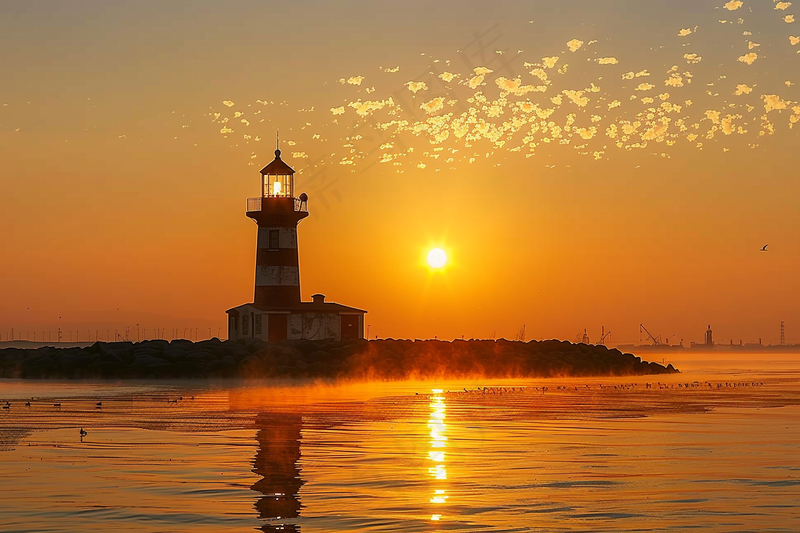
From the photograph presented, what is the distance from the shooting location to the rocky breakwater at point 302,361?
187ft

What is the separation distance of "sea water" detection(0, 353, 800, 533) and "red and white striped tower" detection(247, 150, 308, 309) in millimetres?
29173

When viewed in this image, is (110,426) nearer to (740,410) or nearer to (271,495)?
(271,495)

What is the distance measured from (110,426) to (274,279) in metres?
37.8

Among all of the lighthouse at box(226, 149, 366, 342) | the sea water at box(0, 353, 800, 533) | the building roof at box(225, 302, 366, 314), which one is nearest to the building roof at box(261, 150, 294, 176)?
the lighthouse at box(226, 149, 366, 342)

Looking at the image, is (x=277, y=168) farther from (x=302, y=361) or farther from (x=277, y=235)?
(x=302, y=361)

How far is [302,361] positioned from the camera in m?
57.8

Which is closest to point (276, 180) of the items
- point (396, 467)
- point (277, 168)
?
point (277, 168)

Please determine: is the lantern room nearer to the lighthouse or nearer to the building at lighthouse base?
the lighthouse

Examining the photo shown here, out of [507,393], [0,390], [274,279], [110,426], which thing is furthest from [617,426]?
[274,279]

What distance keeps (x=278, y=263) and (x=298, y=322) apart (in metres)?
4.49

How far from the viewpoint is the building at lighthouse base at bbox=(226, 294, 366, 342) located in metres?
64.8

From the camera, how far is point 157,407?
108 ft

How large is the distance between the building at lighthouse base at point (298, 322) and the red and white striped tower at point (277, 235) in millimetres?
937

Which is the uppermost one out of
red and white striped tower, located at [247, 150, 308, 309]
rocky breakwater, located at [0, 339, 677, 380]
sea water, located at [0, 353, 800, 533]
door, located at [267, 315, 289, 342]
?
red and white striped tower, located at [247, 150, 308, 309]
